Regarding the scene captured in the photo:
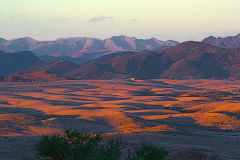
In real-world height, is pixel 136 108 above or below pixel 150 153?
below

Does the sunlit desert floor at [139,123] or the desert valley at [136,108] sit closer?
the sunlit desert floor at [139,123]

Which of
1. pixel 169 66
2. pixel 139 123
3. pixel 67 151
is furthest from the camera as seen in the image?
pixel 169 66

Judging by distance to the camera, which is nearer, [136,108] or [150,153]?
[150,153]

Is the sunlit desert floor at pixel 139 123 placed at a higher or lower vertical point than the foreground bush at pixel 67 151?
lower

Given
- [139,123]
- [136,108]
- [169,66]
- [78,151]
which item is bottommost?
[136,108]

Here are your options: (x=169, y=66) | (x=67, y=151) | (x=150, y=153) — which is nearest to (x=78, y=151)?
(x=67, y=151)

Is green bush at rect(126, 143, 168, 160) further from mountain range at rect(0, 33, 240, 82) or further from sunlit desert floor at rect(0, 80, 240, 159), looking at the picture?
mountain range at rect(0, 33, 240, 82)

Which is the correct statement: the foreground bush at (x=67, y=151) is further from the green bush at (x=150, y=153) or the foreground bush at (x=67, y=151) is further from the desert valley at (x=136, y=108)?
the desert valley at (x=136, y=108)

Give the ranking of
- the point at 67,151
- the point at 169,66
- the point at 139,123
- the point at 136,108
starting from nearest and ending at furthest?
the point at 67,151, the point at 139,123, the point at 136,108, the point at 169,66

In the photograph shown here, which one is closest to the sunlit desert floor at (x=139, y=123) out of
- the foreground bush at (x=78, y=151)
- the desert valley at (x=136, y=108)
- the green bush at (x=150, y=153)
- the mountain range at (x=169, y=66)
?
the desert valley at (x=136, y=108)

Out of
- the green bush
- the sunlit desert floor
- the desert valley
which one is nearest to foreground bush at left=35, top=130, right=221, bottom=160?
the green bush

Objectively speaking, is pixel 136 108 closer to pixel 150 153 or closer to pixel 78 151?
pixel 150 153

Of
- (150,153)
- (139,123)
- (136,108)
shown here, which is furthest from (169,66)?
(150,153)

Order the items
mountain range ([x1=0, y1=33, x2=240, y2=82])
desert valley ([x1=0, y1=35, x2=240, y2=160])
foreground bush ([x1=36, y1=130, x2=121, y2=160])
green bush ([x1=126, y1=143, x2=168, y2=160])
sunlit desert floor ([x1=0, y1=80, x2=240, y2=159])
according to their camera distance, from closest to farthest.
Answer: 1. foreground bush ([x1=36, y1=130, x2=121, y2=160])
2. green bush ([x1=126, y1=143, x2=168, y2=160])
3. sunlit desert floor ([x1=0, y1=80, x2=240, y2=159])
4. desert valley ([x1=0, y1=35, x2=240, y2=160])
5. mountain range ([x1=0, y1=33, x2=240, y2=82])
